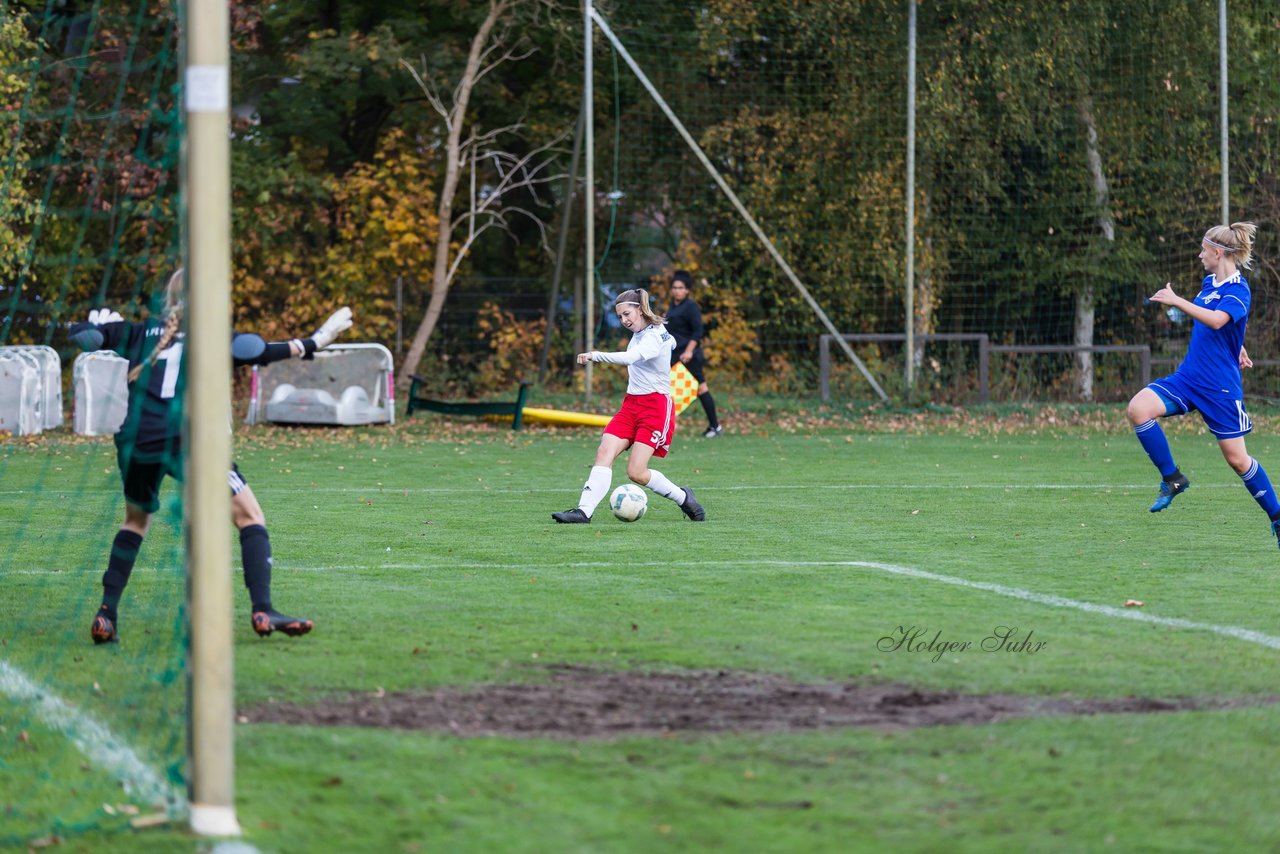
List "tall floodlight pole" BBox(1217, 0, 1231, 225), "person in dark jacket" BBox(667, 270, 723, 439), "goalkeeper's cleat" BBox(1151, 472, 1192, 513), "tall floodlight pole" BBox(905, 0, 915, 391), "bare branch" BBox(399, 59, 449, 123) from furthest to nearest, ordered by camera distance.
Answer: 1. "bare branch" BBox(399, 59, 449, 123)
2. "tall floodlight pole" BBox(1217, 0, 1231, 225)
3. "tall floodlight pole" BBox(905, 0, 915, 391)
4. "person in dark jacket" BBox(667, 270, 723, 439)
5. "goalkeeper's cleat" BBox(1151, 472, 1192, 513)

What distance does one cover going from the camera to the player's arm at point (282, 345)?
6.01m

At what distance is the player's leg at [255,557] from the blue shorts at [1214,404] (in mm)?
5903

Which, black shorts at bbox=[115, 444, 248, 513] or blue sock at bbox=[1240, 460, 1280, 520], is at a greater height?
black shorts at bbox=[115, 444, 248, 513]

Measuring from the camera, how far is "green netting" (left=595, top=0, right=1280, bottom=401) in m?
22.8

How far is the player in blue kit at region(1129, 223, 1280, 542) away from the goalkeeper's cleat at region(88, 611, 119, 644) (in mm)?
6363

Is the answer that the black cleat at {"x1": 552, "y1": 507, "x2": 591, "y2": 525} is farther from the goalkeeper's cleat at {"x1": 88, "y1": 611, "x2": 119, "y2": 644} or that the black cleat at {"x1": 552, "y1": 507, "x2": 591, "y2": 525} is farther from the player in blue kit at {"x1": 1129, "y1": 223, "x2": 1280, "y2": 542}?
the goalkeeper's cleat at {"x1": 88, "y1": 611, "x2": 119, "y2": 644}

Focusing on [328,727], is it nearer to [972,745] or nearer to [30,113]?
[972,745]

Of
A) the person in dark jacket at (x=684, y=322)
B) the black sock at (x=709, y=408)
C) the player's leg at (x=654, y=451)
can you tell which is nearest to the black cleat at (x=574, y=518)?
the player's leg at (x=654, y=451)

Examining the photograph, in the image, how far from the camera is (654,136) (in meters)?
23.0

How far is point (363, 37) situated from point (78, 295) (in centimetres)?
603

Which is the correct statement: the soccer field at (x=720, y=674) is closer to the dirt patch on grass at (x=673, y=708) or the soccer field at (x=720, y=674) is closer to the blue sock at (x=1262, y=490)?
the dirt patch on grass at (x=673, y=708)

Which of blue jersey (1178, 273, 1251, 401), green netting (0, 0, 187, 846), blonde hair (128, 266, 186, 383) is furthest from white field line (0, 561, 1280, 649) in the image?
blue jersey (1178, 273, 1251, 401)

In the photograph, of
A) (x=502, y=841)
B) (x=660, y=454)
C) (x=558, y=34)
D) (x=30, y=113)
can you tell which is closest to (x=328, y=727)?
(x=502, y=841)
